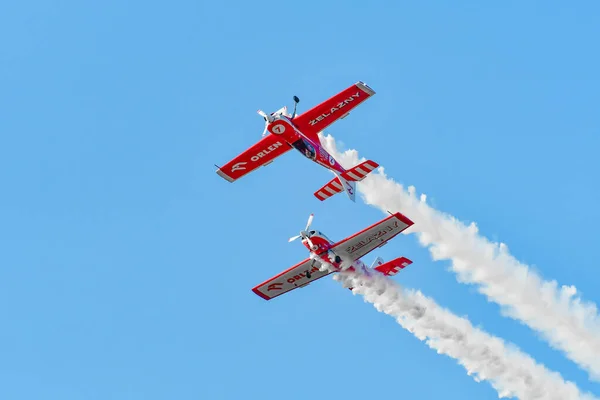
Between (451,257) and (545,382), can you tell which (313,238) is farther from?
(545,382)

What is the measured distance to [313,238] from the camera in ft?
187

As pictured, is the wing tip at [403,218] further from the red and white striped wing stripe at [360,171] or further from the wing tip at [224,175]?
the wing tip at [224,175]

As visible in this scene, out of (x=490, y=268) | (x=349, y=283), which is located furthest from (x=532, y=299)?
(x=349, y=283)

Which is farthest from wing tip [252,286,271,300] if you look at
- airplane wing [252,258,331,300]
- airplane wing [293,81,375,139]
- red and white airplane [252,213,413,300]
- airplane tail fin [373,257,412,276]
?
airplane wing [293,81,375,139]

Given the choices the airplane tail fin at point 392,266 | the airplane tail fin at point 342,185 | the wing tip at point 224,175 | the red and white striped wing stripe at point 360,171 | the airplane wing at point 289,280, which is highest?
the red and white striped wing stripe at point 360,171

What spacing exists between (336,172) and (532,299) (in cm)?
1177

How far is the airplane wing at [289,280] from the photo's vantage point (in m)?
59.5

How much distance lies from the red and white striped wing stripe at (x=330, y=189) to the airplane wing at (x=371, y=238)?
4.36 metres

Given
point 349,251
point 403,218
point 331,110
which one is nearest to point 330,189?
point 331,110

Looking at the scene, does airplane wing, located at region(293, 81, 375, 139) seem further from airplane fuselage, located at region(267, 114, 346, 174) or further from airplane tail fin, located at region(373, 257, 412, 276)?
airplane tail fin, located at region(373, 257, 412, 276)

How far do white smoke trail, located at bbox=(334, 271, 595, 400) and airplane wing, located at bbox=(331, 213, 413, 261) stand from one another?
4.75ft

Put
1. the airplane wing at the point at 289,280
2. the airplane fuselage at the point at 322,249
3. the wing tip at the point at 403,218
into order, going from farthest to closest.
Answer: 1. the airplane wing at the point at 289,280
2. the airplane fuselage at the point at 322,249
3. the wing tip at the point at 403,218

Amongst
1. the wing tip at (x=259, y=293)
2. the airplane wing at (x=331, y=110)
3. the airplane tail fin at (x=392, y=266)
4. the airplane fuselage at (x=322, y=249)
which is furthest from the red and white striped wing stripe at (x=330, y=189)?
the wing tip at (x=259, y=293)

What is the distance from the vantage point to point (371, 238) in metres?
57.1
